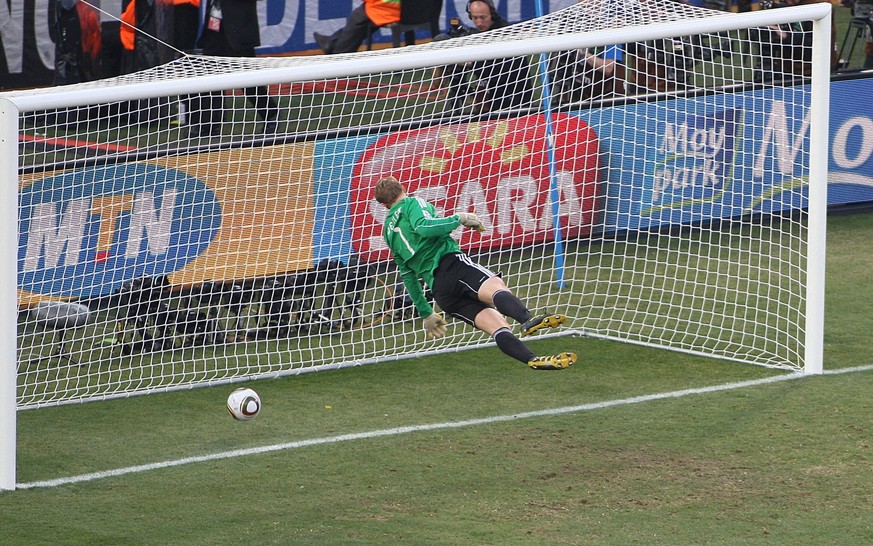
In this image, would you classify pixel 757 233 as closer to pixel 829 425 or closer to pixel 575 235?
pixel 575 235

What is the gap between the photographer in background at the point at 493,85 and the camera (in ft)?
34.3

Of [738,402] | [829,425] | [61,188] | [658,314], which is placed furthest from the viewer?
[658,314]

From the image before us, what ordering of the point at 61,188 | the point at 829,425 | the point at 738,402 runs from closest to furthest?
1. the point at 829,425
2. the point at 738,402
3. the point at 61,188

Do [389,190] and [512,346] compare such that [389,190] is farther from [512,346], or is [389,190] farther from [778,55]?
[778,55]

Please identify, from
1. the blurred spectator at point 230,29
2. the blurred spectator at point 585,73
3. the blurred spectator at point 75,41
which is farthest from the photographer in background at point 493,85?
the blurred spectator at point 230,29

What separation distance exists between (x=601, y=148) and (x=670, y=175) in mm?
893

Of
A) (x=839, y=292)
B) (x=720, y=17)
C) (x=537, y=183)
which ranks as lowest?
(x=839, y=292)

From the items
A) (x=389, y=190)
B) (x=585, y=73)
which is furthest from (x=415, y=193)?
(x=389, y=190)

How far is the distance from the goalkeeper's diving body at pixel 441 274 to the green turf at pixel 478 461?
1.83 feet

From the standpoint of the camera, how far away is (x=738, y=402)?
851 centimetres

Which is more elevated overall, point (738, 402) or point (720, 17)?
point (720, 17)

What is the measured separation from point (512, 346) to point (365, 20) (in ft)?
25.2

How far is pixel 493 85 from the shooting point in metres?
10.7

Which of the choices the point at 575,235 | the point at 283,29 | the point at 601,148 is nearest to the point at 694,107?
the point at 601,148
